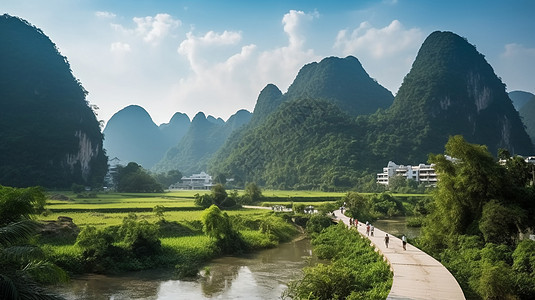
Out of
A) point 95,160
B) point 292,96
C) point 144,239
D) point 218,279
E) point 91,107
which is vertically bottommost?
point 218,279

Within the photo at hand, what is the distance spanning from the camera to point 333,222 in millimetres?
31578

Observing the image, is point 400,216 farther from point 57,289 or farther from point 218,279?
point 57,289

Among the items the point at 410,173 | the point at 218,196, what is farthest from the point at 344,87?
the point at 218,196

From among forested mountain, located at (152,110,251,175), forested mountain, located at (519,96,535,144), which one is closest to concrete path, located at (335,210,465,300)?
forested mountain, located at (152,110,251,175)

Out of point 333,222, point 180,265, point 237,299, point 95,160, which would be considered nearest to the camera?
point 237,299

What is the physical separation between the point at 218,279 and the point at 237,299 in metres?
3.28

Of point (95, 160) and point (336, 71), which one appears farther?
point (336, 71)

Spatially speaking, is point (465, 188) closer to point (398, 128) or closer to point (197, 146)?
point (398, 128)

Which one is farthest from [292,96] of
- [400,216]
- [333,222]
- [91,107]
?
[333,222]

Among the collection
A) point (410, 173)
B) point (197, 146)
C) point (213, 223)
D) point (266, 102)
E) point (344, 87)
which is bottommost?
A: point (213, 223)

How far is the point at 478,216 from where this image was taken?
1828cm

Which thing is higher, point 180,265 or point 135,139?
point 135,139

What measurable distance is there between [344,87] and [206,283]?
423 ft

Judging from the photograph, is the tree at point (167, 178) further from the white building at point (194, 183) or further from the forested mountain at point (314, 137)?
the forested mountain at point (314, 137)
